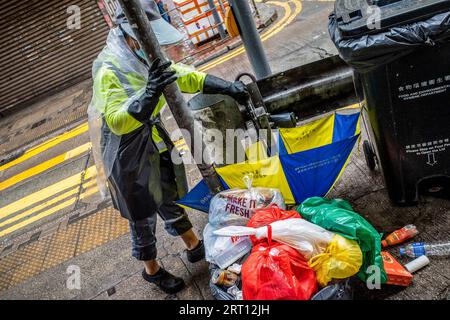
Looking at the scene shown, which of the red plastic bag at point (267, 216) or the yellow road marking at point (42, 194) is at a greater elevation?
the red plastic bag at point (267, 216)

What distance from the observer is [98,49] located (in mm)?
10258

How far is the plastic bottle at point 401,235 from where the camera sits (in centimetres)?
225

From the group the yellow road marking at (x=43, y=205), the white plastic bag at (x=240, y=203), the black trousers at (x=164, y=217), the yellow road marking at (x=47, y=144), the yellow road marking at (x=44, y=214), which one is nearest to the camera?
the white plastic bag at (x=240, y=203)

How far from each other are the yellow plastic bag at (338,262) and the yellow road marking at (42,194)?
396cm

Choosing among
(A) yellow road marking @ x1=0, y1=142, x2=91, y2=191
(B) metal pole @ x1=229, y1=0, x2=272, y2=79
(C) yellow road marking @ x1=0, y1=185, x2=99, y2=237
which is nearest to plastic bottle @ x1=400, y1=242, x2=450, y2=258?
(B) metal pole @ x1=229, y1=0, x2=272, y2=79

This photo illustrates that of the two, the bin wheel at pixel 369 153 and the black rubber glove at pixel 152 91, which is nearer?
the black rubber glove at pixel 152 91

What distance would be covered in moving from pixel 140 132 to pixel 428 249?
2046 millimetres

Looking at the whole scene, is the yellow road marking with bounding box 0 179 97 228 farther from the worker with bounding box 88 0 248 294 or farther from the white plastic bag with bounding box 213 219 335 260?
the white plastic bag with bounding box 213 219 335 260

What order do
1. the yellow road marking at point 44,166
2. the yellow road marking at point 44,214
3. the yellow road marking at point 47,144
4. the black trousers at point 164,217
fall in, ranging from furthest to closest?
the yellow road marking at point 47,144
the yellow road marking at point 44,166
the yellow road marking at point 44,214
the black trousers at point 164,217

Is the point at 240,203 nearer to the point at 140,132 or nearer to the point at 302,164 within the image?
the point at 302,164

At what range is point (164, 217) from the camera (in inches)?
105

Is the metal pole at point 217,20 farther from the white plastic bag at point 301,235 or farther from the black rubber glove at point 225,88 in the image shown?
the white plastic bag at point 301,235

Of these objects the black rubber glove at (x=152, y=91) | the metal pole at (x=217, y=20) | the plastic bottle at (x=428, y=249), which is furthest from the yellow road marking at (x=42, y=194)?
the metal pole at (x=217, y=20)

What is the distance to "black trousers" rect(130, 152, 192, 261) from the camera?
248cm
